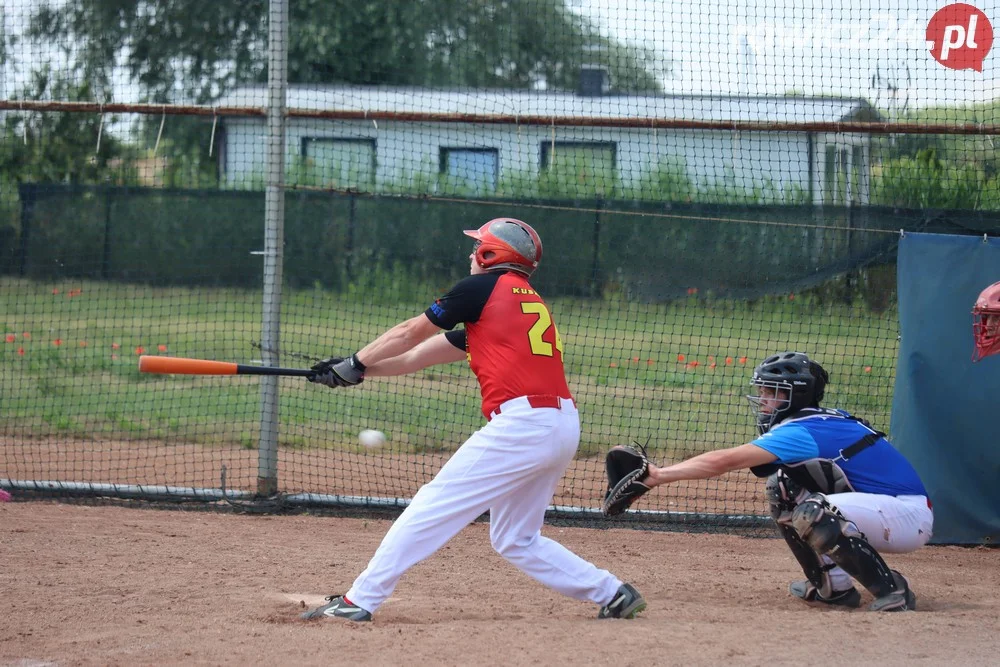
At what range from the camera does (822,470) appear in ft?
15.9

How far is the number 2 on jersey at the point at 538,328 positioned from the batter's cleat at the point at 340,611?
1.30 meters

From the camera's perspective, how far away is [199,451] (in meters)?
8.50

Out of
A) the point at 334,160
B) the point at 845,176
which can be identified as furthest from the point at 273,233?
the point at 845,176

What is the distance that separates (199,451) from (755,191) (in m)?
4.85

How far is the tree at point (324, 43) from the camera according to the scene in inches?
837

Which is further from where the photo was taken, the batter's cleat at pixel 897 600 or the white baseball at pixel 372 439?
the white baseball at pixel 372 439

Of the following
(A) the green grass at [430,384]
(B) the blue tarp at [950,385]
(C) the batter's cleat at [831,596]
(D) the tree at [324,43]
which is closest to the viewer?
(C) the batter's cleat at [831,596]

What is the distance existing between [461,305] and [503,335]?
215 millimetres

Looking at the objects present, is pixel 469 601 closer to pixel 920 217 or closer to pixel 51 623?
pixel 51 623

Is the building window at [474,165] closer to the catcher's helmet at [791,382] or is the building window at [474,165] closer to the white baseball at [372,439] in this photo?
the white baseball at [372,439]

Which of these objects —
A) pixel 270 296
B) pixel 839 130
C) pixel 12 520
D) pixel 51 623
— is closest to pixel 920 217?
pixel 839 130

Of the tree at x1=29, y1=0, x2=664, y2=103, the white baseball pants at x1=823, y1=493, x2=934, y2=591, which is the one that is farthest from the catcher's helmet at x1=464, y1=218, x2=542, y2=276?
the tree at x1=29, y1=0, x2=664, y2=103

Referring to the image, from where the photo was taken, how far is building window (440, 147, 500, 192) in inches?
424

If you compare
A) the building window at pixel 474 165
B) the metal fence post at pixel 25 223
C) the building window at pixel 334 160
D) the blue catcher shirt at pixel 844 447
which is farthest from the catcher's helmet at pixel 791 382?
the metal fence post at pixel 25 223
